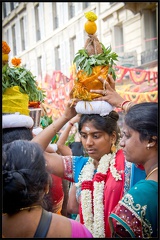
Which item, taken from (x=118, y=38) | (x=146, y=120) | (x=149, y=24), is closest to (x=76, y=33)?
(x=118, y=38)

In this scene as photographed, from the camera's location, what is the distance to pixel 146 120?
2.09 meters

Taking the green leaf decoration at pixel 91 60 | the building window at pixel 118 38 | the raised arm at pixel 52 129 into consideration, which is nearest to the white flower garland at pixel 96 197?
the raised arm at pixel 52 129

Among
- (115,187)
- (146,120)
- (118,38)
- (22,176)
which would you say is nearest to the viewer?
(22,176)

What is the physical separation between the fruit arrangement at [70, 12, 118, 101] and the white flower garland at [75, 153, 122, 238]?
0.45 meters

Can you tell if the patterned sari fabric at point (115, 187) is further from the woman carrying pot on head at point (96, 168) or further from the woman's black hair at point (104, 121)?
the woman's black hair at point (104, 121)

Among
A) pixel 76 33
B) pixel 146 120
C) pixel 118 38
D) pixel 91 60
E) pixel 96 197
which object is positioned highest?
pixel 76 33

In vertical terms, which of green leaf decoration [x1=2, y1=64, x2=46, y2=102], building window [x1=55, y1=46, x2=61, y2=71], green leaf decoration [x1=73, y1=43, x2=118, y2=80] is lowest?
green leaf decoration [x1=2, y1=64, x2=46, y2=102]

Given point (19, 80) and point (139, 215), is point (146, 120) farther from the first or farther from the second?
point (19, 80)

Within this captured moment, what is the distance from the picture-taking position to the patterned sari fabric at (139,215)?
6.36 feet

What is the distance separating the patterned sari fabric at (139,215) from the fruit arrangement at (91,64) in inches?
36.8

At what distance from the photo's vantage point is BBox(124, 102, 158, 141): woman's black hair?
6.82ft

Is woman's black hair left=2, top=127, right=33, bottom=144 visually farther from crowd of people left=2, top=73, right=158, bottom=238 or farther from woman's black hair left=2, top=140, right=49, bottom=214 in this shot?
woman's black hair left=2, top=140, right=49, bottom=214

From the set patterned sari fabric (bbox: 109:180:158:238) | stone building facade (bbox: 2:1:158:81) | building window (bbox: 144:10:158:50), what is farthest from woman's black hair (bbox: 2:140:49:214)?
building window (bbox: 144:10:158:50)

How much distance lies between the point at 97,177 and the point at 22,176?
37.0 inches
